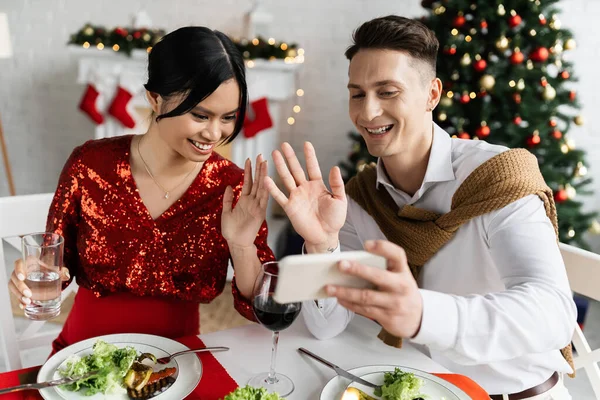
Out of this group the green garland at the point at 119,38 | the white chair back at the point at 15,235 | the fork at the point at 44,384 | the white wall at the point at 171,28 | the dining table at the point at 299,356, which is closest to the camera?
the fork at the point at 44,384

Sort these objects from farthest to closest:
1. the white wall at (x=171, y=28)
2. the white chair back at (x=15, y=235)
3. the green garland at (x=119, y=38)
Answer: the green garland at (x=119, y=38), the white wall at (x=171, y=28), the white chair back at (x=15, y=235)

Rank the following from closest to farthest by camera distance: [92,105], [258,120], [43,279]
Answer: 1. [43,279]
2. [258,120]
3. [92,105]

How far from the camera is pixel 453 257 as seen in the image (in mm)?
1476

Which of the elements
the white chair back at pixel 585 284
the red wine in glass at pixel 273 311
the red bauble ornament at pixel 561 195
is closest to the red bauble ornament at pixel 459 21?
the red bauble ornament at pixel 561 195

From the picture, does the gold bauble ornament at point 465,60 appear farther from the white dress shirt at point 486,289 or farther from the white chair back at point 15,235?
the white chair back at point 15,235

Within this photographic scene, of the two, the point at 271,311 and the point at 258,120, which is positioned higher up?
the point at 271,311

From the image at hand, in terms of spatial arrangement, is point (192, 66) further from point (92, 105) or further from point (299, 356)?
point (92, 105)

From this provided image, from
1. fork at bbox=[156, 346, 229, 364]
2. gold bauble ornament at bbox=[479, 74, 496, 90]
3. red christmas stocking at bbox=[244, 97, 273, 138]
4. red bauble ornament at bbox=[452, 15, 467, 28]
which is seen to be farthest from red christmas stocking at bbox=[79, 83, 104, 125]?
fork at bbox=[156, 346, 229, 364]

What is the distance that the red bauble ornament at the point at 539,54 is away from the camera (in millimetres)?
2750

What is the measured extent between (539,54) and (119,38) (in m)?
2.48

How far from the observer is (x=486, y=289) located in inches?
57.3

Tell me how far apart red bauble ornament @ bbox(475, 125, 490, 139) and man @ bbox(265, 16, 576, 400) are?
1.26 meters

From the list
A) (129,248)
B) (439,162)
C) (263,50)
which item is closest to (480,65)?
(263,50)

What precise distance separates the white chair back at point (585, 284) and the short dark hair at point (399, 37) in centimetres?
65
